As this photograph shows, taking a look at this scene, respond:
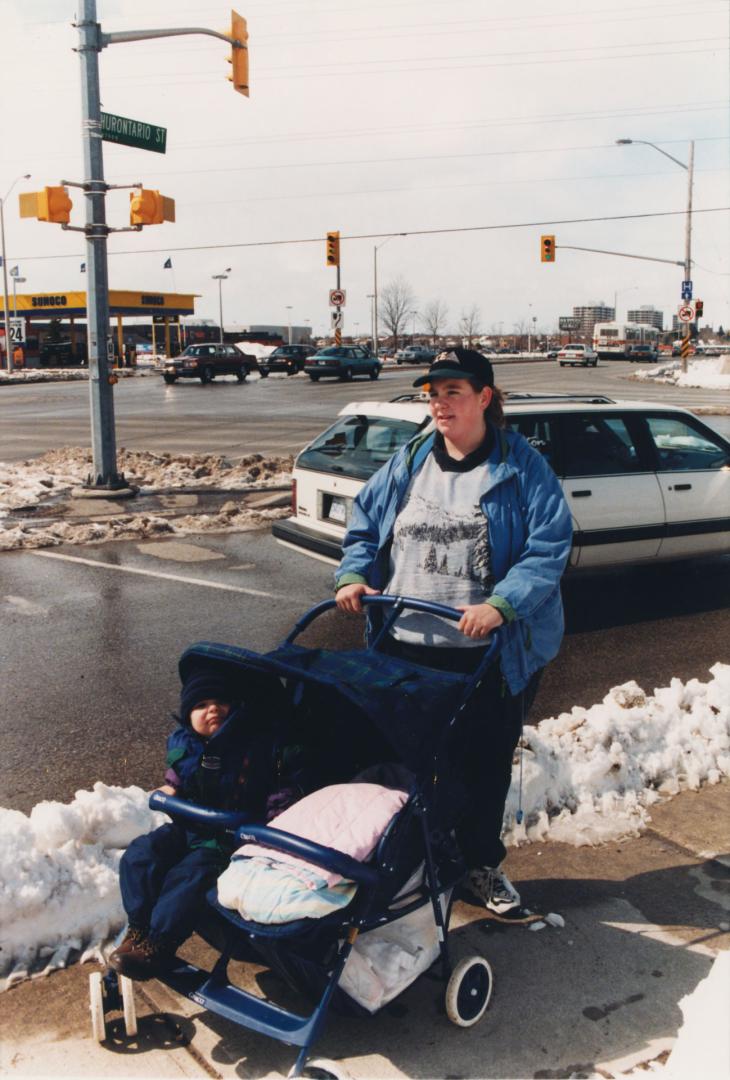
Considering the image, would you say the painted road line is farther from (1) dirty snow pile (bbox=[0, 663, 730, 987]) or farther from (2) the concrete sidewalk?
(2) the concrete sidewalk

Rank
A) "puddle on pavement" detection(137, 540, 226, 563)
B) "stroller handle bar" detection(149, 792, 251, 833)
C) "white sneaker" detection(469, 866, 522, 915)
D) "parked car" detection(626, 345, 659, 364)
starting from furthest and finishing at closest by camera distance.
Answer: "parked car" detection(626, 345, 659, 364)
"puddle on pavement" detection(137, 540, 226, 563)
"white sneaker" detection(469, 866, 522, 915)
"stroller handle bar" detection(149, 792, 251, 833)

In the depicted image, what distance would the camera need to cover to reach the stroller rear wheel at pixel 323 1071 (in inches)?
105

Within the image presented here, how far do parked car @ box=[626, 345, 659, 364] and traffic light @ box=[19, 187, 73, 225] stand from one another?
73.3m

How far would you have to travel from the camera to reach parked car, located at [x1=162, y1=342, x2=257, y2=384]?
1794 inches

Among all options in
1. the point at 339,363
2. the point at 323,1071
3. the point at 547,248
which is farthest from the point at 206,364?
the point at 323,1071

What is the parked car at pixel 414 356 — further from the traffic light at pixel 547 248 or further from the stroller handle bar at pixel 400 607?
the stroller handle bar at pixel 400 607

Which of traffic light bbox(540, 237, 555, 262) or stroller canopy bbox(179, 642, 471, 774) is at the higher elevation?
traffic light bbox(540, 237, 555, 262)

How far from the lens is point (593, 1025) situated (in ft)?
10.1

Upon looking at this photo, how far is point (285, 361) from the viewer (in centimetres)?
5284

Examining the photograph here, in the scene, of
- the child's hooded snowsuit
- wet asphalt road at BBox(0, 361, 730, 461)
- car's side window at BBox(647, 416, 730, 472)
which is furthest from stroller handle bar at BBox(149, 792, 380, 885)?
wet asphalt road at BBox(0, 361, 730, 461)

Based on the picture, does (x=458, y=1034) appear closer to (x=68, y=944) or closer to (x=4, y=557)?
(x=68, y=944)

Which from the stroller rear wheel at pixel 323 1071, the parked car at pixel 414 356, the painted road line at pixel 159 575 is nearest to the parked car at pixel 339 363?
the parked car at pixel 414 356

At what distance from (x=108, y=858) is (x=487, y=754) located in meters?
1.42

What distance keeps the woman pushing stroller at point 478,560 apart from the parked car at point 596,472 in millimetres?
4047
